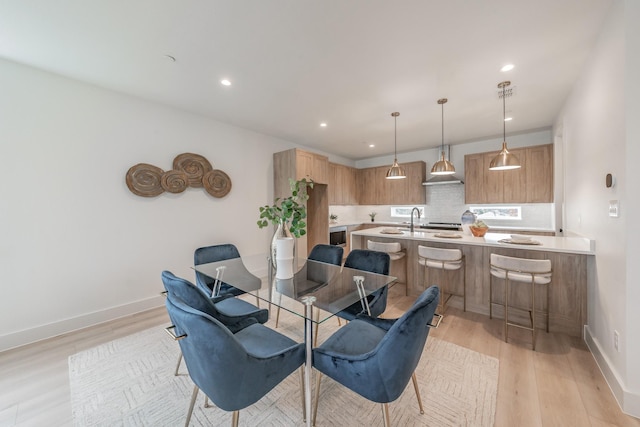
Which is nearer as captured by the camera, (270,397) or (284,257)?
(270,397)

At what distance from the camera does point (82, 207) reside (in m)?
2.70

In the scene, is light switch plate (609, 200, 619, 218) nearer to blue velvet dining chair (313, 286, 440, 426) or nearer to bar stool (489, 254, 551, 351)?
bar stool (489, 254, 551, 351)

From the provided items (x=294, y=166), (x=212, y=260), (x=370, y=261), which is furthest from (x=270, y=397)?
(x=294, y=166)

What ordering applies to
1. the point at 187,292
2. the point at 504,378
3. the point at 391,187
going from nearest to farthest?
the point at 187,292 → the point at 504,378 → the point at 391,187

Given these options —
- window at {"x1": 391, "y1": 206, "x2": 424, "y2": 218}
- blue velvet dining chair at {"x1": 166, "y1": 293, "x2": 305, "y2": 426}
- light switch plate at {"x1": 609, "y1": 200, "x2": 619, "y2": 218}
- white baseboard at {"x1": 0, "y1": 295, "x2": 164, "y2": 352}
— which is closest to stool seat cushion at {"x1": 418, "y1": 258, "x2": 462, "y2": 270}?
light switch plate at {"x1": 609, "y1": 200, "x2": 619, "y2": 218}

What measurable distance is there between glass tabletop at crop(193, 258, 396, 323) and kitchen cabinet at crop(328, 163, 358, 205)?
135 inches

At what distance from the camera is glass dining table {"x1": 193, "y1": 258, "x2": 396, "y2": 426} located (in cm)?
146

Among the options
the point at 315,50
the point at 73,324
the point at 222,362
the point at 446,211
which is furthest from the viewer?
the point at 446,211

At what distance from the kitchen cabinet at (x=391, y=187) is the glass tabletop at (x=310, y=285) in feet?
13.4

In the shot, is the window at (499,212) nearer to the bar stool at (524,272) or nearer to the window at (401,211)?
the window at (401,211)

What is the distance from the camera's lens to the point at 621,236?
161 centimetres

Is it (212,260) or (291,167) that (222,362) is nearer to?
(212,260)

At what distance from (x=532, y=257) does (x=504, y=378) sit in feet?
4.71

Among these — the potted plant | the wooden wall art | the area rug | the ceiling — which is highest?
the ceiling
